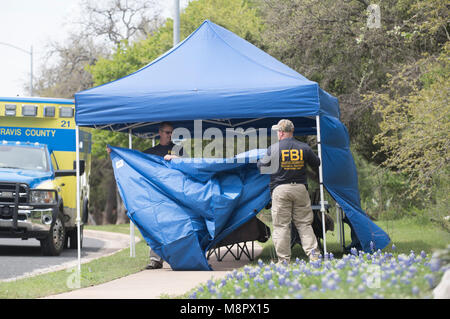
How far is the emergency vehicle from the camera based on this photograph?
1327 cm

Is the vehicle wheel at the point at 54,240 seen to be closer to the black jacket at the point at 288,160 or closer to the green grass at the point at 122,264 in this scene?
the green grass at the point at 122,264

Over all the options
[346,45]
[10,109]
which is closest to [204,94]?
[10,109]

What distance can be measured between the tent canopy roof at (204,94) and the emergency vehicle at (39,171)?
287 cm

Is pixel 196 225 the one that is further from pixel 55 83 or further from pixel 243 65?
pixel 55 83

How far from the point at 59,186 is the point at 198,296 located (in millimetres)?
8740

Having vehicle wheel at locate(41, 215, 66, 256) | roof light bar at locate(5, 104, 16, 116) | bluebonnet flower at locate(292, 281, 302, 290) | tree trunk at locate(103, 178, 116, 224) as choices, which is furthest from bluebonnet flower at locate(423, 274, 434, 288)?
tree trunk at locate(103, 178, 116, 224)

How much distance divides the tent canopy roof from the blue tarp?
83cm

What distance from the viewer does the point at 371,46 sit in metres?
19.1

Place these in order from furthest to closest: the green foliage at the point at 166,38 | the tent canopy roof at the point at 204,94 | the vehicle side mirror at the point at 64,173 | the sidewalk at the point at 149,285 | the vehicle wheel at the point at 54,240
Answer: the green foliage at the point at 166,38
the vehicle side mirror at the point at 64,173
the vehicle wheel at the point at 54,240
the tent canopy roof at the point at 204,94
the sidewalk at the point at 149,285

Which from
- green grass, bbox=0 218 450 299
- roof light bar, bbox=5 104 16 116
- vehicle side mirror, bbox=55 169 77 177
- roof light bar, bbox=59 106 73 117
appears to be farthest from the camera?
roof light bar, bbox=59 106 73 117

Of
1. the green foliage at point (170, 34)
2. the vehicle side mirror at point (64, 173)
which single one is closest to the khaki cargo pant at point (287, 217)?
the vehicle side mirror at point (64, 173)

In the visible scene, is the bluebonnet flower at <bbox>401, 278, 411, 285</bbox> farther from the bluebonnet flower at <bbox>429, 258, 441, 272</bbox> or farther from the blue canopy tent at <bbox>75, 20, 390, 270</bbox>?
the blue canopy tent at <bbox>75, 20, 390, 270</bbox>

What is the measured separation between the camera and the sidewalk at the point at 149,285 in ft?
24.4

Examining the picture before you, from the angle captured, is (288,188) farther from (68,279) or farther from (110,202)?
(110,202)
